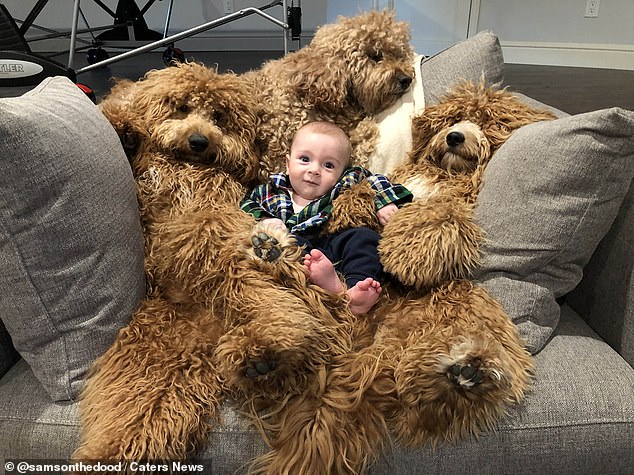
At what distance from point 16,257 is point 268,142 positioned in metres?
0.68

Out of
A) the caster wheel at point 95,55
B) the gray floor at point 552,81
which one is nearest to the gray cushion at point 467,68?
the gray floor at point 552,81

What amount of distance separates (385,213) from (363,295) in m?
0.24

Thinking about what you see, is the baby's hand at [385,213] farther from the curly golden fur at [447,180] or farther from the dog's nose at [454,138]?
the dog's nose at [454,138]

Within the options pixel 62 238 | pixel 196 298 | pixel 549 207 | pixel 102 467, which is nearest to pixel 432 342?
pixel 549 207

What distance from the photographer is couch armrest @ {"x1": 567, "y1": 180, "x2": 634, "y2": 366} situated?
46.7 inches

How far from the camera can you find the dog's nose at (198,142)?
1.25m

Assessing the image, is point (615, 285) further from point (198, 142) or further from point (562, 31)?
point (562, 31)

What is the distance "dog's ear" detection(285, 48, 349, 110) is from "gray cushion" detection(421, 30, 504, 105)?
26 centimetres

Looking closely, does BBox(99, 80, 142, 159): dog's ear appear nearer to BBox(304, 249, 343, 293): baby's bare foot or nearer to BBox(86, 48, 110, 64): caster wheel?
BBox(304, 249, 343, 293): baby's bare foot

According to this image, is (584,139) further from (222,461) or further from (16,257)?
(16,257)

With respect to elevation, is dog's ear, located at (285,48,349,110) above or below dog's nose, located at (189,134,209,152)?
above

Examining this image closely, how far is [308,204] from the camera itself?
4.45 ft

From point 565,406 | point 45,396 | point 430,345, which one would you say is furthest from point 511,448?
point 45,396

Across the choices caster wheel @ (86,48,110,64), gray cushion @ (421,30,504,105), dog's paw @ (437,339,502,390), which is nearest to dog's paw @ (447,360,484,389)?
dog's paw @ (437,339,502,390)
